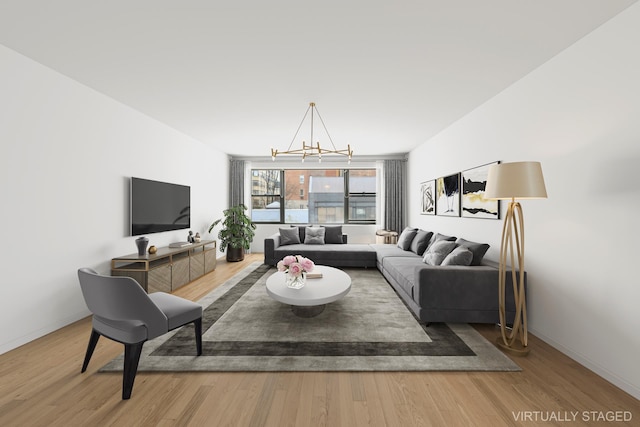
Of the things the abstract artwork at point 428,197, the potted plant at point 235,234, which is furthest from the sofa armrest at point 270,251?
the abstract artwork at point 428,197

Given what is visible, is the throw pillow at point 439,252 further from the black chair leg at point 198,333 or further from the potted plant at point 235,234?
the potted plant at point 235,234

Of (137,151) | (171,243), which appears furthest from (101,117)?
(171,243)

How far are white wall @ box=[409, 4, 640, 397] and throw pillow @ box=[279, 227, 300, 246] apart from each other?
4.15 metres

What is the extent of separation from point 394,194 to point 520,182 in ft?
15.5

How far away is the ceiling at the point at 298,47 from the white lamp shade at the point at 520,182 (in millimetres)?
1046

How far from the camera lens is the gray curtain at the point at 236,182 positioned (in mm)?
6930

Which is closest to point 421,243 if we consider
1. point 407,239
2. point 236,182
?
point 407,239

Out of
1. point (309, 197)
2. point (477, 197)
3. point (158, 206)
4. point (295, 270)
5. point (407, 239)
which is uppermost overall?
point (309, 197)

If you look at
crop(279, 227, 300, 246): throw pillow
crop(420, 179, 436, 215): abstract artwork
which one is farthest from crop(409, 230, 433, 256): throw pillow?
crop(279, 227, 300, 246): throw pillow

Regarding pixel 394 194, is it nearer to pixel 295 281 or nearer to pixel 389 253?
pixel 389 253

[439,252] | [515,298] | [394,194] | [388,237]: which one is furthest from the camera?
[394,194]

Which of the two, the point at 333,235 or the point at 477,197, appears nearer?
the point at 477,197

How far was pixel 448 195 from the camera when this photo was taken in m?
4.43

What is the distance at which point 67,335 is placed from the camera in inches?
101
